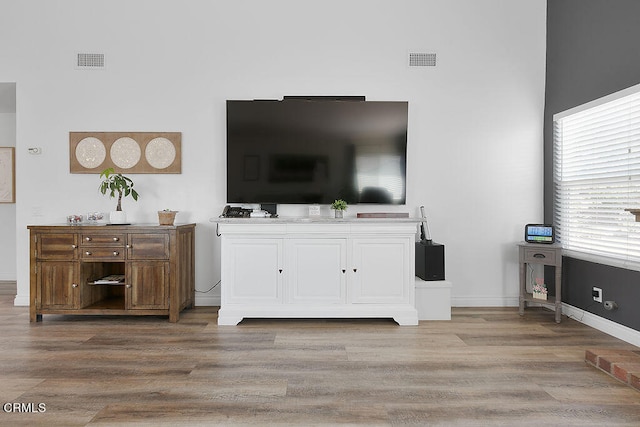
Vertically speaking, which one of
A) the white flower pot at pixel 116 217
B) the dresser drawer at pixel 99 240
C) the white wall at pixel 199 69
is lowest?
the dresser drawer at pixel 99 240

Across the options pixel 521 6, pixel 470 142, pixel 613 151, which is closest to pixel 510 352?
pixel 613 151

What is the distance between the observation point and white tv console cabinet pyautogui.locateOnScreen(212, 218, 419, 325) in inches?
154

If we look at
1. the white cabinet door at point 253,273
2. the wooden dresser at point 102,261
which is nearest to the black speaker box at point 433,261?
the white cabinet door at point 253,273

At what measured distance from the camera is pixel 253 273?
391 cm

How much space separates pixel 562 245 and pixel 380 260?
6.15 feet

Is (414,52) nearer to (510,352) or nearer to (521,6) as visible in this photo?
(521,6)

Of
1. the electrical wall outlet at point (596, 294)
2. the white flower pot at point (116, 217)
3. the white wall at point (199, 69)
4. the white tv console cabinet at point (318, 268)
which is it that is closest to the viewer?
the electrical wall outlet at point (596, 294)

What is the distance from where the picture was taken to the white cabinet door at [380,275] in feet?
12.8

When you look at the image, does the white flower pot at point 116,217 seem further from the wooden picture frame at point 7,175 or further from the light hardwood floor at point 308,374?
the wooden picture frame at point 7,175

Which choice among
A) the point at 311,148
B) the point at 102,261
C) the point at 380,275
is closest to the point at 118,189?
the point at 102,261

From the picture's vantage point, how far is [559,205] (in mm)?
4363

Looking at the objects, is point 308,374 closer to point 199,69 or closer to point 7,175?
point 199,69

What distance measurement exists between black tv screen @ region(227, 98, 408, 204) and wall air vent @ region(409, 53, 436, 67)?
0.52m

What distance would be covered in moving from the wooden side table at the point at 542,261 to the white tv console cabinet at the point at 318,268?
112cm
